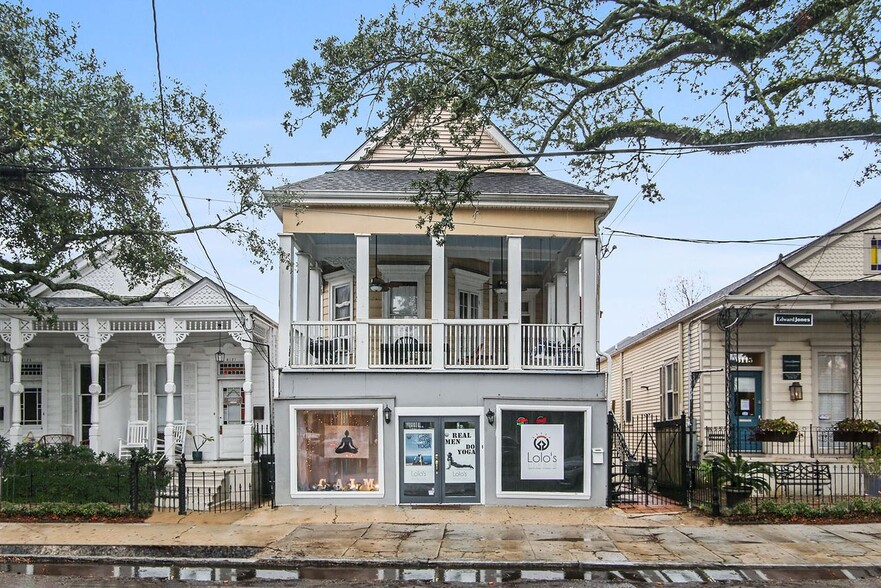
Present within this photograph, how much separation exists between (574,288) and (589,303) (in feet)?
5.73

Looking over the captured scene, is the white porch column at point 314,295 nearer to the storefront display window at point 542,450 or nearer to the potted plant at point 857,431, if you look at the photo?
the storefront display window at point 542,450

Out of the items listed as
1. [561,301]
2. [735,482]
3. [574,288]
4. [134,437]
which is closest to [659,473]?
[735,482]

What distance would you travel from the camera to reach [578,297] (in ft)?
60.7

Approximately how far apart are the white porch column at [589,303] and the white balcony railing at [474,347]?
1.62m

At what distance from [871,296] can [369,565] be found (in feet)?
40.1

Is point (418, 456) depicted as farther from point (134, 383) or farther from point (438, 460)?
point (134, 383)

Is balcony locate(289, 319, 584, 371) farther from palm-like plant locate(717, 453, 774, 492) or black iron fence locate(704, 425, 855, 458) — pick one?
black iron fence locate(704, 425, 855, 458)

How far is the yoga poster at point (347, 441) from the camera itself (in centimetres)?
1630

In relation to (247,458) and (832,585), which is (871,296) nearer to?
(832,585)

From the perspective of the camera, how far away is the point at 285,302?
1661 cm

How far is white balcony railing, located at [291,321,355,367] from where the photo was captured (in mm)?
16719

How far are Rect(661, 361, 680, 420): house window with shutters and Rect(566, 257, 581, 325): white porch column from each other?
4.05 meters

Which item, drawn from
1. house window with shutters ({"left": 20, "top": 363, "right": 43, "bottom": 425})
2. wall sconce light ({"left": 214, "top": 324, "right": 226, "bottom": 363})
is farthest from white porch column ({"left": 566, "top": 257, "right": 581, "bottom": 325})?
house window with shutters ({"left": 20, "top": 363, "right": 43, "bottom": 425})

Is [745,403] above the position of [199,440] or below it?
above
